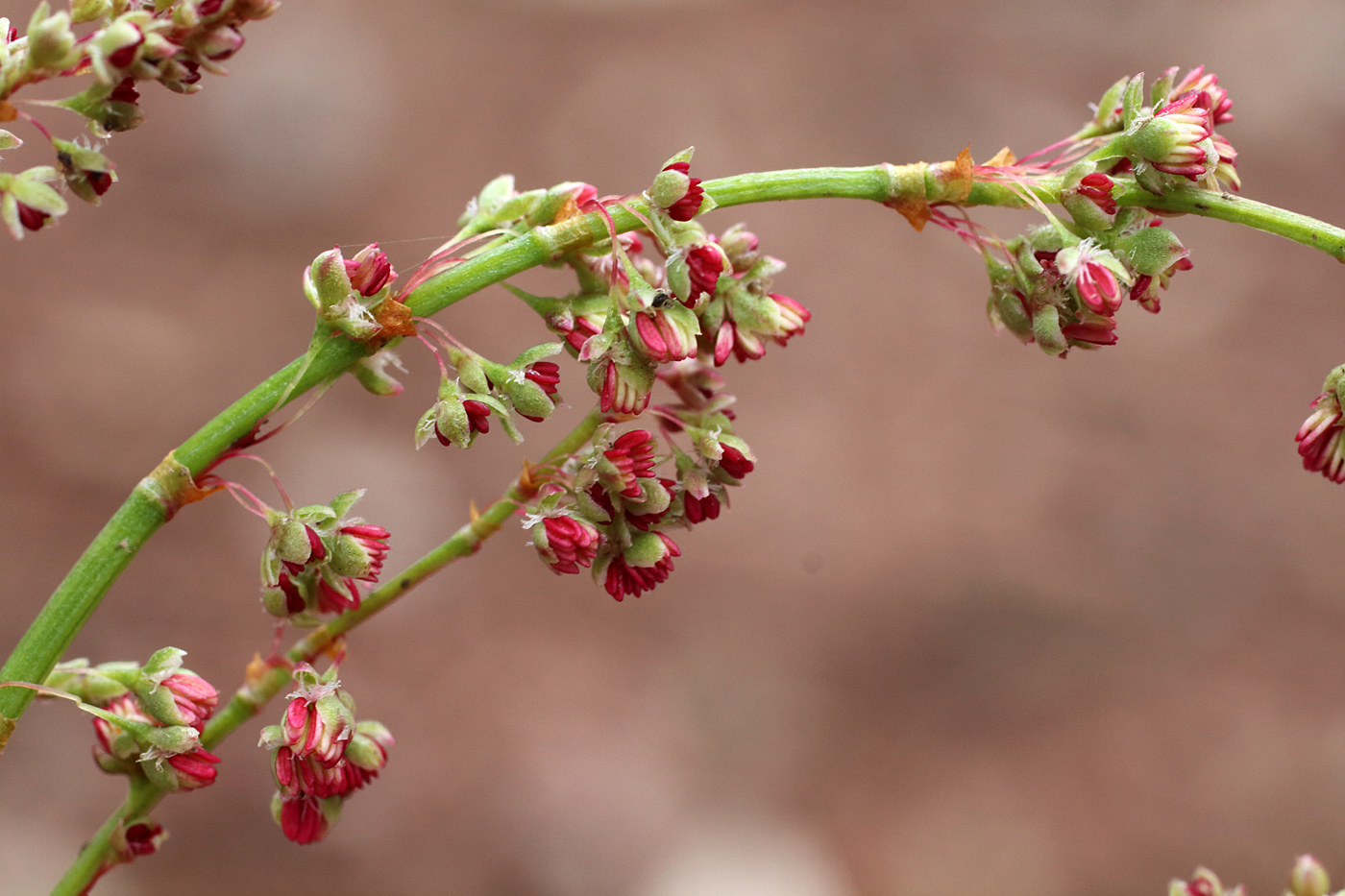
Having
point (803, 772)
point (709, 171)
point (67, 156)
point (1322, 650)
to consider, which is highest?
point (709, 171)

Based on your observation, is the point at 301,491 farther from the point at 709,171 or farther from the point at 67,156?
the point at 67,156

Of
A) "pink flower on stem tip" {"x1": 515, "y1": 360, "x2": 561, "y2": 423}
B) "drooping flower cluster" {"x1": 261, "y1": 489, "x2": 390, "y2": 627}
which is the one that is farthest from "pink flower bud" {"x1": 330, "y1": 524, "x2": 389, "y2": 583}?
"pink flower on stem tip" {"x1": 515, "y1": 360, "x2": 561, "y2": 423}

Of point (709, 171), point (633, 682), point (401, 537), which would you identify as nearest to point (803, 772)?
point (633, 682)

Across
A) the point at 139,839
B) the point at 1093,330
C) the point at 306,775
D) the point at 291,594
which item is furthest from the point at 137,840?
the point at 1093,330

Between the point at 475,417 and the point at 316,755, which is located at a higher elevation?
the point at 475,417

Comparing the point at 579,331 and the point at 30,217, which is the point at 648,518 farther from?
the point at 30,217

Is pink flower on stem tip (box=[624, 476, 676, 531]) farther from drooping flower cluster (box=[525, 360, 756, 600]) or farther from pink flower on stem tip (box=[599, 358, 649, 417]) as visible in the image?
pink flower on stem tip (box=[599, 358, 649, 417])
